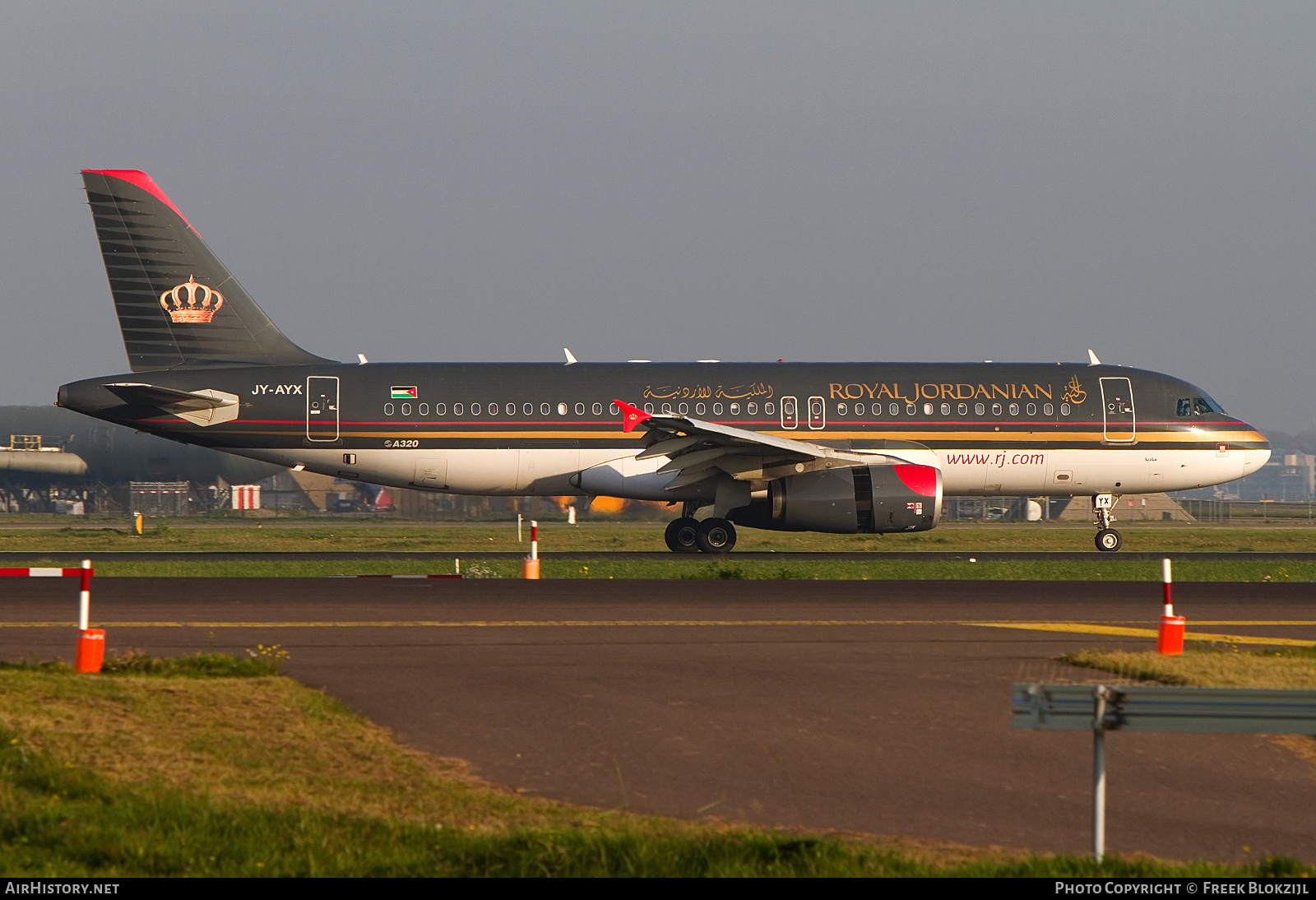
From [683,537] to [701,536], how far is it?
0.41m

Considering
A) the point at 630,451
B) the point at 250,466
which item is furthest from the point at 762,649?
the point at 250,466

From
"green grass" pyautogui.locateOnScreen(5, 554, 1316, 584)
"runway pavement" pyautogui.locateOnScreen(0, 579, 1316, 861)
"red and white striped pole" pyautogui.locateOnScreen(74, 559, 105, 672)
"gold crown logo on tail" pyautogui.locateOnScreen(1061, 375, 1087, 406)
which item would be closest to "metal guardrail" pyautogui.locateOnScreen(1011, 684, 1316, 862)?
"runway pavement" pyautogui.locateOnScreen(0, 579, 1316, 861)

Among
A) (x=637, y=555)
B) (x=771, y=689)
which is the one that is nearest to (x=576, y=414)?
(x=637, y=555)

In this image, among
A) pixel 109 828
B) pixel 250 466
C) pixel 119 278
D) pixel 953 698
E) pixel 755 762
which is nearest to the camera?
pixel 109 828

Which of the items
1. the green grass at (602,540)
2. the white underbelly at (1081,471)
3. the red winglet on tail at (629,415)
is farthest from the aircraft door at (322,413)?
the white underbelly at (1081,471)

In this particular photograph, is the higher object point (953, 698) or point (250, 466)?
point (250, 466)

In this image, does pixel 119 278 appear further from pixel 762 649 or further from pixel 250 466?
pixel 250 466

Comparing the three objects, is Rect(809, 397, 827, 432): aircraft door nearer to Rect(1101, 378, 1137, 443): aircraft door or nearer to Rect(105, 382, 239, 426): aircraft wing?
Rect(1101, 378, 1137, 443): aircraft door

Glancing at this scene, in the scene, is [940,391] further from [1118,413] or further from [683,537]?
[683,537]

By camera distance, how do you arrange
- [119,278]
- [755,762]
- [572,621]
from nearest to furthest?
[755,762] → [572,621] → [119,278]

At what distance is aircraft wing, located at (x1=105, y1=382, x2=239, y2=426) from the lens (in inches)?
957

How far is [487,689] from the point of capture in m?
9.77

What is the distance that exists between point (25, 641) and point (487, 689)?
5.05 metres

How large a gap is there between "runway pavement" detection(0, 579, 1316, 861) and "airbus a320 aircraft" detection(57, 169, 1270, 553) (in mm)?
7702
